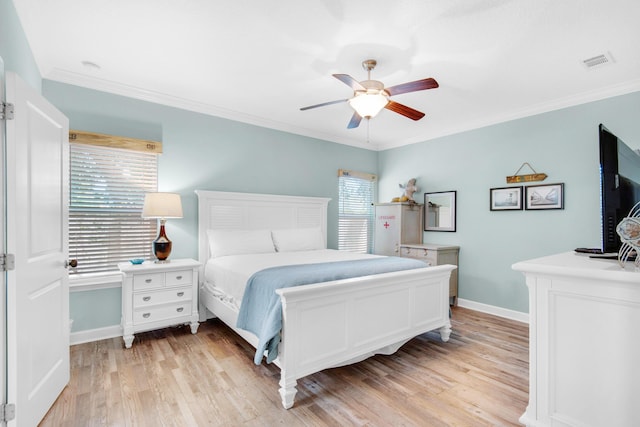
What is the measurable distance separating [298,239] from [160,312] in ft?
6.07

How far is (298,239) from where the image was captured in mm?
4312

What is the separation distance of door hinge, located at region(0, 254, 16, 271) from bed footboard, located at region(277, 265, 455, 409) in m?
1.38

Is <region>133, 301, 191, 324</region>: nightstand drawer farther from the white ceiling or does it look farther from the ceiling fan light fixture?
the ceiling fan light fixture

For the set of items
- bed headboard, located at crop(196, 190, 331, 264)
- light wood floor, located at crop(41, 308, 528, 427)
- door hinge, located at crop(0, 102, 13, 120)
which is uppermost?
door hinge, located at crop(0, 102, 13, 120)

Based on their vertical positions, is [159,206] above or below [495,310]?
above

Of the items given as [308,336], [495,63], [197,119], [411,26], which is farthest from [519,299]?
[197,119]

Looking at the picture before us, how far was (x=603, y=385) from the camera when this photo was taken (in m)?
1.23

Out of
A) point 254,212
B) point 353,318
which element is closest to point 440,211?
point 254,212

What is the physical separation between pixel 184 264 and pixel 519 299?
388 cm

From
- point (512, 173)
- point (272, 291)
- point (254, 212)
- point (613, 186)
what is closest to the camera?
point (613, 186)

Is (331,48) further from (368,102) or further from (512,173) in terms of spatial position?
(512,173)

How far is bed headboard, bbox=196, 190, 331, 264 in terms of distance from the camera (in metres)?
3.80

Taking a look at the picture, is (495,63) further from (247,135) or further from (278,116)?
(247,135)

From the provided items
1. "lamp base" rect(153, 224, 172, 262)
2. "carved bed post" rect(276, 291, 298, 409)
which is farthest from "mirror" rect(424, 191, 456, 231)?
"lamp base" rect(153, 224, 172, 262)
